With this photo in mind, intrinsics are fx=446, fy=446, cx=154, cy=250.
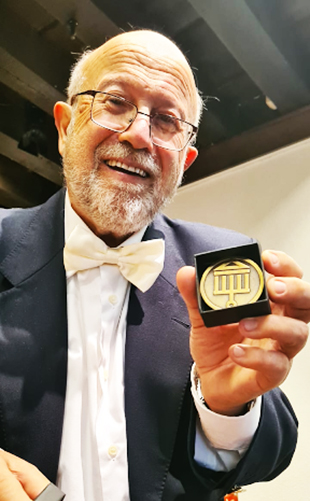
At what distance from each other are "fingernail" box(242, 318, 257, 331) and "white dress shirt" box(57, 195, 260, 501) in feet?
1.06

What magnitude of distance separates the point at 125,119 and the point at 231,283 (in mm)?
747

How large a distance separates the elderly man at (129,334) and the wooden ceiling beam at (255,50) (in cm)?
77

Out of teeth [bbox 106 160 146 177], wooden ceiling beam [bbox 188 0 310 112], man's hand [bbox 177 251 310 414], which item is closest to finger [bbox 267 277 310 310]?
man's hand [bbox 177 251 310 414]

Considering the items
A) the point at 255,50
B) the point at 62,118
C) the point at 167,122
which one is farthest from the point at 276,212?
the point at 62,118

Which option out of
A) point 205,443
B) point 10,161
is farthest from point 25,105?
point 205,443

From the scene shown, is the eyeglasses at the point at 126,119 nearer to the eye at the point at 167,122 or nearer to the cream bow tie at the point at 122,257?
the eye at the point at 167,122

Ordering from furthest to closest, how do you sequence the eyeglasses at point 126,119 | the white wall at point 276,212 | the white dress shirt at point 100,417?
the white wall at point 276,212 → the eyeglasses at point 126,119 → the white dress shirt at point 100,417

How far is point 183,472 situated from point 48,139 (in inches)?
98.1

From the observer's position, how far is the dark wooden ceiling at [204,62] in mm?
2068

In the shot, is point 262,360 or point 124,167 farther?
point 124,167

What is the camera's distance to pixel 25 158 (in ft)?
9.57

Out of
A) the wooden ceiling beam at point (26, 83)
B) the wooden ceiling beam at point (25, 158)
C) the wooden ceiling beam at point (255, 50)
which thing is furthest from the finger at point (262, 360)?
the wooden ceiling beam at point (25, 158)

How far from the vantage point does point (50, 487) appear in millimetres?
712

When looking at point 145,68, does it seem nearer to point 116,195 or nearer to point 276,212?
point 116,195
